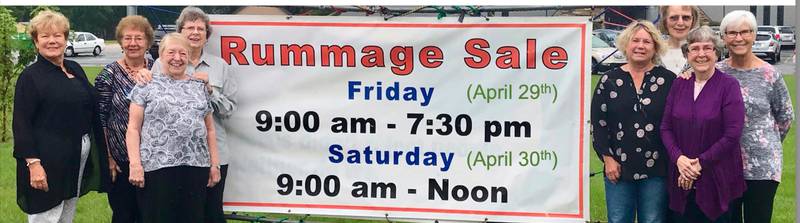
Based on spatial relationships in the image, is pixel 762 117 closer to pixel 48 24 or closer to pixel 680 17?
pixel 680 17

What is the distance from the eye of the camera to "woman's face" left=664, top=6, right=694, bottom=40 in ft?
16.0

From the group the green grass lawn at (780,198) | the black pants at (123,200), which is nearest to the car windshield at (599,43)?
the green grass lawn at (780,198)

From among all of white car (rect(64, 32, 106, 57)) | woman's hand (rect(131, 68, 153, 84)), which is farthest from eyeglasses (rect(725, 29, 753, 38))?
white car (rect(64, 32, 106, 57))

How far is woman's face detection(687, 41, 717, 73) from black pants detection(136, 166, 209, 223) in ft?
7.95

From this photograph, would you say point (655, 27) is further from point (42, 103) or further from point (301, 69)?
point (42, 103)

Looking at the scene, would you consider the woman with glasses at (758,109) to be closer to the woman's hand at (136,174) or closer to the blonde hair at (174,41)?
the blonde hair at (174,41)

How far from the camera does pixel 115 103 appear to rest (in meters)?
5.05

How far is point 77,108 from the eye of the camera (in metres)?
4.92

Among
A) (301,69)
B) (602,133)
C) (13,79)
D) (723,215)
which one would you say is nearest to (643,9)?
(602,133)

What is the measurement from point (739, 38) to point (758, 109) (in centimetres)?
34

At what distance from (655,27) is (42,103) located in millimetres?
3022

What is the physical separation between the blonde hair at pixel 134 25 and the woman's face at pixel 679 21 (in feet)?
8.65

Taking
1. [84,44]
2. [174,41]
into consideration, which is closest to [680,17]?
[174,41]

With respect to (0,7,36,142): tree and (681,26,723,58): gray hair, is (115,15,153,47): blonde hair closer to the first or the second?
(681,26,723,58): gray hair
